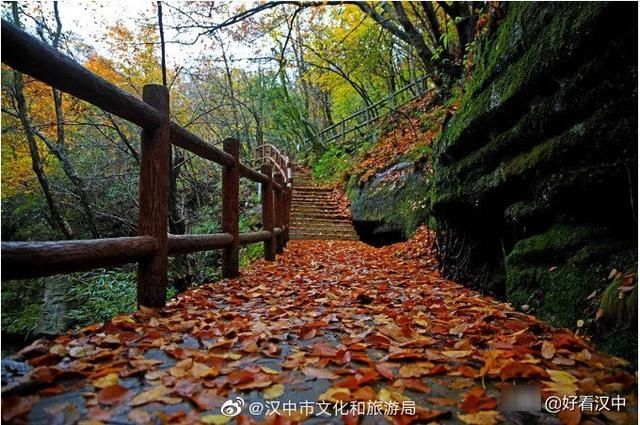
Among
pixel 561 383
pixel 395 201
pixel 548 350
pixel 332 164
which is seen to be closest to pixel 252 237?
pixel 548 350

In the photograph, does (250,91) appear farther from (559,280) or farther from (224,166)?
(559,280)

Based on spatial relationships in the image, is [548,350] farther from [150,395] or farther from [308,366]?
[150,395]

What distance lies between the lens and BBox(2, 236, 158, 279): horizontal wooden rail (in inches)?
51.5

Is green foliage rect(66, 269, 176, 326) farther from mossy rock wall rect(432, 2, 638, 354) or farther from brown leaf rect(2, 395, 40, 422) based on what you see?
mossy rock wall rect(432, 2, 638, 354)

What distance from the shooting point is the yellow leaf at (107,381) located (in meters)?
1.26

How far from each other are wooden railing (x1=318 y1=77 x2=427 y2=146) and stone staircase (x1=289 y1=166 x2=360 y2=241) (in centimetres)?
430

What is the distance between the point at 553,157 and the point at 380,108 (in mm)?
16365

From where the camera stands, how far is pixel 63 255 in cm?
152

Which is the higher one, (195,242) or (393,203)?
(393,203)

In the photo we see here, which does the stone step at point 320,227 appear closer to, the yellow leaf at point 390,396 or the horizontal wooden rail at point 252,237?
the horizontal wooden rail at point 252,237

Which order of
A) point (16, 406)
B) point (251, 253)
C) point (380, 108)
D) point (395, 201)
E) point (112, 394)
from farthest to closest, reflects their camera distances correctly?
point (380, 108) < point (395, 201) < point (251, 253) < point (112, 394) < point (16, 406)

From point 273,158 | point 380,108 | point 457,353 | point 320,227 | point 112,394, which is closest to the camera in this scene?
point 112,394

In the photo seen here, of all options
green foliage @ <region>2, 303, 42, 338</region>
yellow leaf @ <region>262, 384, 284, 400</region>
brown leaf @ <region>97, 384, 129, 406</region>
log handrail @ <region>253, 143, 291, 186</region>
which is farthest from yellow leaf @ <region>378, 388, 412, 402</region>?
log handrail @ <region>253, 143, 291, 186</region>

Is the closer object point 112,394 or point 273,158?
point 112,394
